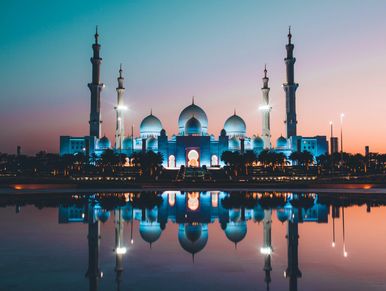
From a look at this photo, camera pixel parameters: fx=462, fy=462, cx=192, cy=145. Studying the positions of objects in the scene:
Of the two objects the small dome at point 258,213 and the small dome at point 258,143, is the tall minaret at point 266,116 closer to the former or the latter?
the small dome at point 258,143

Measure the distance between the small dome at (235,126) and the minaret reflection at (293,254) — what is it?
6454 centimetres

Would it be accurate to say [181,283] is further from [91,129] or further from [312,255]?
[91,129]

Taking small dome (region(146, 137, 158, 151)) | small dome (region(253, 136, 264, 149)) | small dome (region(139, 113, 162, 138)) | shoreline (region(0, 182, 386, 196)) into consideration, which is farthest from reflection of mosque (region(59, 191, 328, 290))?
small dome (region(139, 113, 162, 138))

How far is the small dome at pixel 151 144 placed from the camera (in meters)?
75.7

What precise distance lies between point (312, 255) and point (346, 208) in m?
10.3

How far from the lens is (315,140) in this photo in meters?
82.1

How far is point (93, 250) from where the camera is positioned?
10.4m

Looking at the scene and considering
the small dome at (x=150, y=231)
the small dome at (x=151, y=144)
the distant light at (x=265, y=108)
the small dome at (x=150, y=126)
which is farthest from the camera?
the small dome at (x=150, y=126)

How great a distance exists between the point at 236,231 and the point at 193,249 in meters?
2.88

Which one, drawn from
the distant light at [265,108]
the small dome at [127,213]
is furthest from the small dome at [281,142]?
the small dome at [127,213]

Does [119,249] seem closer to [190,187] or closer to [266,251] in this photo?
[266,251]

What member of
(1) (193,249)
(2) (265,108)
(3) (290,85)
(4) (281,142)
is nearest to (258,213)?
(1) (193,249)

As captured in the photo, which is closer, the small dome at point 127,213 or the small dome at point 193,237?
the small dome at point 193,237

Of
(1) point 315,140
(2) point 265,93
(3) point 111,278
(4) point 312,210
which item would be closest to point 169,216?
(4) point 312,210
